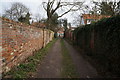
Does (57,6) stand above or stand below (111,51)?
above

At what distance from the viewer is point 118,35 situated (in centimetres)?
282

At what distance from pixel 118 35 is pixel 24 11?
72.4 ft

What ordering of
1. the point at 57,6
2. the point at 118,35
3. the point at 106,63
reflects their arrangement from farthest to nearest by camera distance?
the point at 57,6 < the point at 106,63 < the point at 118,35

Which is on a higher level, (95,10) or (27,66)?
(95,10)

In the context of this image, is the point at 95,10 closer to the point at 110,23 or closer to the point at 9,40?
the point at 110,23

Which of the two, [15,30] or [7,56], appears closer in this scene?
[7,56]

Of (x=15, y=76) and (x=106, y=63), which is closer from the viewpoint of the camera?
(x=15, y=76)

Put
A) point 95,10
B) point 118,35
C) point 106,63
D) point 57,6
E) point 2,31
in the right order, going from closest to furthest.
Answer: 1. point 2,31
2. point 118,35
3. point 106,63
4. point 95,10
5. point 57,6

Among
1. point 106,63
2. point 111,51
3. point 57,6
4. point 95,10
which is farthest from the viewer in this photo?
point 57,6

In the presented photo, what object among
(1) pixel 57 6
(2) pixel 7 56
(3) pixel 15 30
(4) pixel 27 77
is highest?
(1) pixel 57 6

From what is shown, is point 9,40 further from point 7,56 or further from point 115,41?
point 115,41

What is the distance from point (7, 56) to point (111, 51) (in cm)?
385

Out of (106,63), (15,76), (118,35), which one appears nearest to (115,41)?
(118,35)

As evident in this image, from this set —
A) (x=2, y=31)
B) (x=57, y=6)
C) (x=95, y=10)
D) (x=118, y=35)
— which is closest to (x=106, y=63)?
(x=118, y=35)
